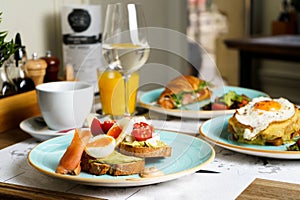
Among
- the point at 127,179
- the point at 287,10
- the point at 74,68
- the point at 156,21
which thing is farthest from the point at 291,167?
the point at 287,10

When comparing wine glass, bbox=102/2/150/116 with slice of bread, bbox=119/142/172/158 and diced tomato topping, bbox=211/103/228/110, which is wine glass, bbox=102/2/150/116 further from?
slice of bread, bbox=119/142/172/158

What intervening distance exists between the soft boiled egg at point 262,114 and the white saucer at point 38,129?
0.45m

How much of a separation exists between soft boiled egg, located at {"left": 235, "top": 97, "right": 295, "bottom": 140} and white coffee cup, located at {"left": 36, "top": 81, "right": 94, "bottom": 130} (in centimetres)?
39

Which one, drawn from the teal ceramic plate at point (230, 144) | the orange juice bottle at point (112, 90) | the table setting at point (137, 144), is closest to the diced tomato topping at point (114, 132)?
the table setting at point (137, 144)

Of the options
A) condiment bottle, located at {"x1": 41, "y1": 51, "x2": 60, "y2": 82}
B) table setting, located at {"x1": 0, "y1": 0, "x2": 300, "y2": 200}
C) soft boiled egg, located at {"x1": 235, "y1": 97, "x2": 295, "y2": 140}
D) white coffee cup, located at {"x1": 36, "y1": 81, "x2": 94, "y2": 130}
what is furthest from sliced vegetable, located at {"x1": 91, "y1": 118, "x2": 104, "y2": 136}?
condiment bottle, located at {"x1": 41, "y1": 51, "x2": 60, "y2": 82}

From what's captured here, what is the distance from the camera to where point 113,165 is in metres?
1.03

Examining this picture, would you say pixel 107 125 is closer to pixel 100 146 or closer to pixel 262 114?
pixel 100 146

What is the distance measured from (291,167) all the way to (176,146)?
25 centimetres

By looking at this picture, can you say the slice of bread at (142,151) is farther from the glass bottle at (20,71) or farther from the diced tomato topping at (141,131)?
the glass bottle at (20,71)

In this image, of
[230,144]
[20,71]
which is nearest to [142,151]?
[230,144]

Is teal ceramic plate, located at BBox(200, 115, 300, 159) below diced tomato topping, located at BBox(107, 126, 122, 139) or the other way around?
below

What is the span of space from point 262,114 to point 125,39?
43 cm

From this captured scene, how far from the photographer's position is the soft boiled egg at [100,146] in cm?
104

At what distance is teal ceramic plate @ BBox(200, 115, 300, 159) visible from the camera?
1.13 meters
